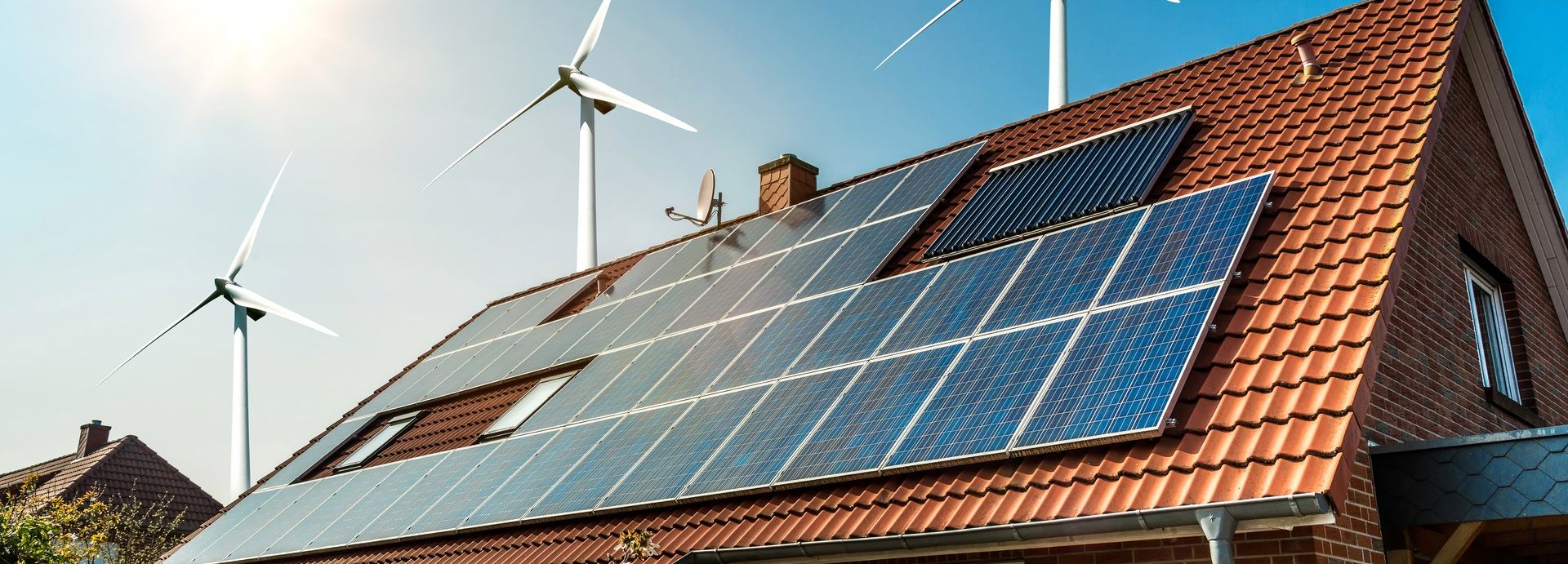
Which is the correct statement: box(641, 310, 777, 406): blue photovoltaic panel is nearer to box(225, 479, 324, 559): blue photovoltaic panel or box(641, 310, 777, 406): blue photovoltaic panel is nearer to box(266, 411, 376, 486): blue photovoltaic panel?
box(225, 479, 324, 559): blue photovoltaic panel

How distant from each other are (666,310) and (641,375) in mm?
1882

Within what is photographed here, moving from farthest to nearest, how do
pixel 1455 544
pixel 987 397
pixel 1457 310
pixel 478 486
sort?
pixel 478 486
pixel 1457 310
pixel 987 397
pixel 1455 544

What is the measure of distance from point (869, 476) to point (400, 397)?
12033 mm

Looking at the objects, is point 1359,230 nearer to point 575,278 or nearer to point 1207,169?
point 1207,169

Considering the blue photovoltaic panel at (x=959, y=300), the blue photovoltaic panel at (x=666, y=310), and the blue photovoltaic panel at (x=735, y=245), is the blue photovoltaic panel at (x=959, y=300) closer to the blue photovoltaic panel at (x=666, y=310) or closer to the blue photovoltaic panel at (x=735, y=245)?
the blue photovoltaic panel at (x=666, y=310)

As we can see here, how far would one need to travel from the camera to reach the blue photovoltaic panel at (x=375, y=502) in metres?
14.7

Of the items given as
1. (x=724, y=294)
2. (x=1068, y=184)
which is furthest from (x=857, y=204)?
(x=1068, y=184)

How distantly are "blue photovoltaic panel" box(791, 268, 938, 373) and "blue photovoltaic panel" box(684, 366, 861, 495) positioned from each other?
25 centimetres

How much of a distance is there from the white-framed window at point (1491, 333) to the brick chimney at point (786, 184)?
26.4 feet

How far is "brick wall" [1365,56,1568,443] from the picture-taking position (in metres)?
9.90

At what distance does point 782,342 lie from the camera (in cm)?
1225

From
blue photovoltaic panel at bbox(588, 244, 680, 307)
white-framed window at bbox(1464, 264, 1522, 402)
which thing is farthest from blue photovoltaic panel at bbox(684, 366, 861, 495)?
blue photovoltaic panel at bbox(588, 244, 680, 307)

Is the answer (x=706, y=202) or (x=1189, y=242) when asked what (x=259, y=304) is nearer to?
(x=706, y=202)

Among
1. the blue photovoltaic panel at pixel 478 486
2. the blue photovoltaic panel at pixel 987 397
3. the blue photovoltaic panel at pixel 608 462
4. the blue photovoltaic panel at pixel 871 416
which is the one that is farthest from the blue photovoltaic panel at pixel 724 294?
the blue photovoltaic panel at pixel 987 397
